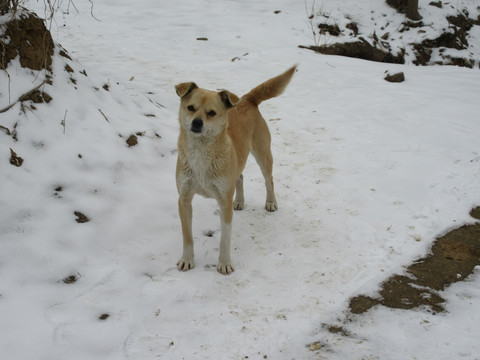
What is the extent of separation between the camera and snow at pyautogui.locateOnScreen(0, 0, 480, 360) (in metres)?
2.79

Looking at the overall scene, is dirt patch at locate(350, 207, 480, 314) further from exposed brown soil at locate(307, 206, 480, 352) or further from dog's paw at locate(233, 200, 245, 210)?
dog's paw at locate(233, 200, 245, 210)

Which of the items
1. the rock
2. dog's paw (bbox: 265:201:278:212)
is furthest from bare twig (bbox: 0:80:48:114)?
the rock

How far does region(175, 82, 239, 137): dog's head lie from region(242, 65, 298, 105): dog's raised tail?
1008 mm

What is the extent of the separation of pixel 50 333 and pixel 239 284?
1.52 meters

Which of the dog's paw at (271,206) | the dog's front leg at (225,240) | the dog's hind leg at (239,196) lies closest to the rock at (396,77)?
the dog's paw at (271,206)

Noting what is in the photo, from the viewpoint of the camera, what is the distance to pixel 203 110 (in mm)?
3332

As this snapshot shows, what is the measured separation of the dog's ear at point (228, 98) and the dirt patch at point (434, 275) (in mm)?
1983

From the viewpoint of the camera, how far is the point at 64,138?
416cm

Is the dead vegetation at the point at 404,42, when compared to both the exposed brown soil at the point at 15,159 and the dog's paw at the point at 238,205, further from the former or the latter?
the exposed brown soil at the point at 15,159

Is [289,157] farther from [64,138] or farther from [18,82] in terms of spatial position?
[18,82]

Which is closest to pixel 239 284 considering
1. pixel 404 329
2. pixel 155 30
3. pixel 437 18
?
pixel 404 329

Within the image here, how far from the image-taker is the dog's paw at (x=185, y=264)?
11.8 feet

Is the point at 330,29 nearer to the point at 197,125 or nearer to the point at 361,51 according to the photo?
the point at 361,51

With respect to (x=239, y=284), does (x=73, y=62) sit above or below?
above
